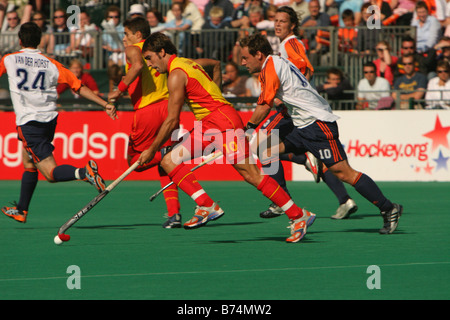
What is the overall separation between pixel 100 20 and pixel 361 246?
13897mm

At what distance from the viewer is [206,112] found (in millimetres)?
7797

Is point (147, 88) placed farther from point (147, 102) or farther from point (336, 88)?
point (336, 88)

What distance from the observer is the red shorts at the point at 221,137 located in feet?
24.7

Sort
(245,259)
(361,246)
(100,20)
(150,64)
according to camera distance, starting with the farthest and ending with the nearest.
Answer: (100,20) → (150,64) → (361,246) → (245,259)

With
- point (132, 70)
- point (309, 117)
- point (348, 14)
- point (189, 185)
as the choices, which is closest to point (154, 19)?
point (348, 14)

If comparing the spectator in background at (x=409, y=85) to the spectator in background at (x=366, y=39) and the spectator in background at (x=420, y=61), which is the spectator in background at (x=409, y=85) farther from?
the spectator in background at (x=366, y=39)

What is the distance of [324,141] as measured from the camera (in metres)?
7.69

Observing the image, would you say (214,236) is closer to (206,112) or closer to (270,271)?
(206,112)

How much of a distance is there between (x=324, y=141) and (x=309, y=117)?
25 centimetres

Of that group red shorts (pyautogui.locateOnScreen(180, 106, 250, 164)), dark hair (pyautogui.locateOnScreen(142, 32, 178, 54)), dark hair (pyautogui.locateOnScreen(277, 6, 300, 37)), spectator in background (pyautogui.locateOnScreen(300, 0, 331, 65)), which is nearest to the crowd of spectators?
spectator in background (pyautogui.locateOnScreen(300, 0, 331, 65))

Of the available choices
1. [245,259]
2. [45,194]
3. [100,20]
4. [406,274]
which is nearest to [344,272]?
[406,274]

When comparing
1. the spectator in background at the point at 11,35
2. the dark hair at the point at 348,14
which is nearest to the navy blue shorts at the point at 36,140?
the dark hair at the point at 348,14

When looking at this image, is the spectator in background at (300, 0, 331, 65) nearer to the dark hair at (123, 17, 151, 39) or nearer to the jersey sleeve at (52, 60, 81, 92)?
the dark hair at (123, 17, 151, 39)

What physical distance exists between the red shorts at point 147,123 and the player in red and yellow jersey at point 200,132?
858 millimetres
